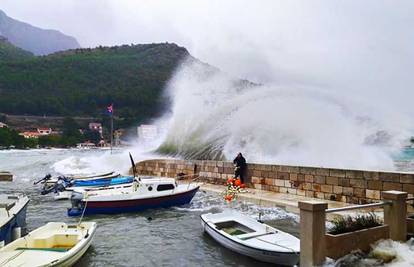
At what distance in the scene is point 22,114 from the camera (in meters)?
103

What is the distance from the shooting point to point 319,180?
13.5 m

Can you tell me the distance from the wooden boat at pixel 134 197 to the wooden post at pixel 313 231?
9.28m

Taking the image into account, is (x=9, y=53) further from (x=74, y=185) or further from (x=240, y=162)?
(x=240, y=162)

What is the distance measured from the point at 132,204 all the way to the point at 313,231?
9.66 meters

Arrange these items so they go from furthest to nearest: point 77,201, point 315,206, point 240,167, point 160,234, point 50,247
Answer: point 240,167 < point 77,201 < point 160,234 < point 50,247 < point 315,206

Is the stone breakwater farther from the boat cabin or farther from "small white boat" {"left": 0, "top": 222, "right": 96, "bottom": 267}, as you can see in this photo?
"small white boat" {"left": 0, "top": 222, "right": 96, "bottom": 267}

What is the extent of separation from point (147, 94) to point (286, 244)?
89231 millimetres

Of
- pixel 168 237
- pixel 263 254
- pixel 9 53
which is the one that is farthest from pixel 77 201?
pixel 9 53

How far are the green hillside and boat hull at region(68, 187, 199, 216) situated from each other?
72.9m

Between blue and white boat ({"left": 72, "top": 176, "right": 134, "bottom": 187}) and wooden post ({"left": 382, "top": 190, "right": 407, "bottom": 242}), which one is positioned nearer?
wooden post ({"left": 382, "top": 190, "right": 407, "bottom": 242})

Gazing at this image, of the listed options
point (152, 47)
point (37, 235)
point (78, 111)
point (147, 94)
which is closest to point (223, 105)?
point (37, 235)

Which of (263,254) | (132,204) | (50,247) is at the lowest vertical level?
(50,247)

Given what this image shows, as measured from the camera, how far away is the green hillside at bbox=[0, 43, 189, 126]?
97188 mm

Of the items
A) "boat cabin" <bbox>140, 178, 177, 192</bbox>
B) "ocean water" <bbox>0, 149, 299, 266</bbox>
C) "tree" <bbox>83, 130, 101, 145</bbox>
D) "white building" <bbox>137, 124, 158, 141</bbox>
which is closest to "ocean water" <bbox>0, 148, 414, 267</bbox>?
Result: "ocean water" <bbox>0, 149, 299, 266</bbox>
